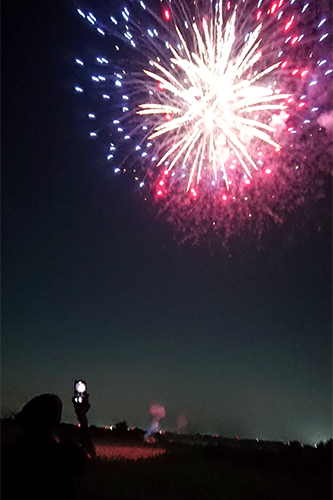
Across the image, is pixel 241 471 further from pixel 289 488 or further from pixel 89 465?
pixel 89 465

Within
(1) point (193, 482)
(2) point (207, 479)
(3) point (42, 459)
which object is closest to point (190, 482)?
(1) point (193, 482)

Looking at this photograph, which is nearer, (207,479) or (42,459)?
(42,459)

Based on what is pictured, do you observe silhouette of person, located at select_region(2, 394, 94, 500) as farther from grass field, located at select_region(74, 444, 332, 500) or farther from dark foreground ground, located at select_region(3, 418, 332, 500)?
grass field, located at select_region(74, 444, 332, 500)

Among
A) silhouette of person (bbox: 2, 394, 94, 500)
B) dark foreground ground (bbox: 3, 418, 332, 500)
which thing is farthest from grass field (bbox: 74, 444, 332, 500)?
silhouette of person (bbox: 2, 394, 94, 500)

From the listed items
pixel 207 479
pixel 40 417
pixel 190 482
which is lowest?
pixel 190 482

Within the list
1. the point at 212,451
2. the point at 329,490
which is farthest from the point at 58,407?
the point at 212,451

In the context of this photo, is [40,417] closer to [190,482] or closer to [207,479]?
[190,482]

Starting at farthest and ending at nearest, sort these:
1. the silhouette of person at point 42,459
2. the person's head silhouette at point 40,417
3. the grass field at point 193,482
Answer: the grass field at point 193,482 < the person's head silhouette at point 40,417 < the silhouette of person at point 42,459

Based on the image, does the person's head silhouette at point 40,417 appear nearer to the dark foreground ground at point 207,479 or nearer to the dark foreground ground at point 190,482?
the dark foreground ground at point 207,479

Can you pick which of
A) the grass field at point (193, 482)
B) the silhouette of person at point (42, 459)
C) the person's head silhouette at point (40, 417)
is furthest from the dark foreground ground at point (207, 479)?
the person's head silhouette at point (40, 417)
